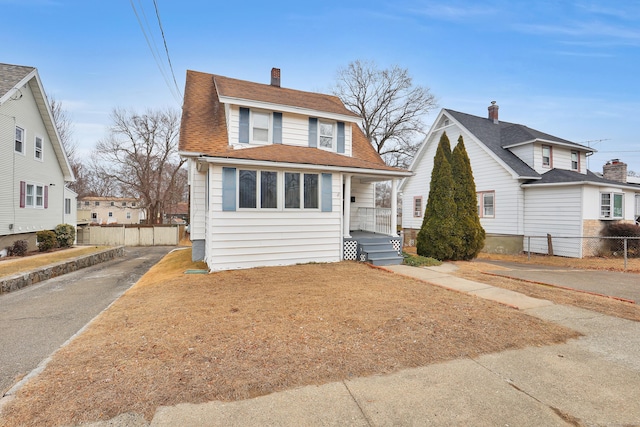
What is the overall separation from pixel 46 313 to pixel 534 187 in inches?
755

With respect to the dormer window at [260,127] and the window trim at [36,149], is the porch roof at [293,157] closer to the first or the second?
the dormer window at [260,127]

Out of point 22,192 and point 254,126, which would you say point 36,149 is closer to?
point 22,192

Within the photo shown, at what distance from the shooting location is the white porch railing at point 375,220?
11375mm

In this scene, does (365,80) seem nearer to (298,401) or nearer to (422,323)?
(422,323)

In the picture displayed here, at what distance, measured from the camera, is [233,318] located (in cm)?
466

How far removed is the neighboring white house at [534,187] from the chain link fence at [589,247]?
5cm

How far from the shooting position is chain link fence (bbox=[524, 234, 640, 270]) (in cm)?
1334

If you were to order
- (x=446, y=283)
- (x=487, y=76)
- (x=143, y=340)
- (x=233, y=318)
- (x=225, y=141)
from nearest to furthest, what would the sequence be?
1. (x=143, y=340)
2. (x=233, y=318)
3. (x=446, y=283)
4. (x=225, y=141)
5. (x=487, y=76)

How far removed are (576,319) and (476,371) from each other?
2.83 meters

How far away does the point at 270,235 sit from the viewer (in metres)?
9.07

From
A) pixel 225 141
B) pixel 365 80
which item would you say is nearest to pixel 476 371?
pixel 225 141

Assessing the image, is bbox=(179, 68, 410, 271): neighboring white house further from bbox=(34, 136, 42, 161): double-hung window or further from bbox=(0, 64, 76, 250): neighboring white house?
bbox=(34, 136, 42, 161): double-hung window

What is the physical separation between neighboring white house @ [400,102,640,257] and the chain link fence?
0.05m

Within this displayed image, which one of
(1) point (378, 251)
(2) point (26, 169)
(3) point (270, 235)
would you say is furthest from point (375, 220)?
(2) point (26, 169)
